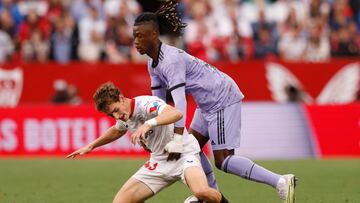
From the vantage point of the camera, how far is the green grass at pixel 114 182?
11938 millimetres

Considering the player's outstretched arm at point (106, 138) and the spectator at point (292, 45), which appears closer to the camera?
the player's outstretched arm at point (106, 138)

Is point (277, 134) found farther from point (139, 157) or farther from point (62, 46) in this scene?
point (62, 46)

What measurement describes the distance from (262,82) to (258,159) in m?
3.35

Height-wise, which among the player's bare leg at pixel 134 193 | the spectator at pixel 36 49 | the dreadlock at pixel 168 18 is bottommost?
the player's bare leg at pixel 134 193

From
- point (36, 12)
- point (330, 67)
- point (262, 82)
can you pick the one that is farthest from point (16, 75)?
point (330, 67)

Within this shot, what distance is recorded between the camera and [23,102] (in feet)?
69.4

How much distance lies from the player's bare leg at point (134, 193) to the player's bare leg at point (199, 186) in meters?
0.47

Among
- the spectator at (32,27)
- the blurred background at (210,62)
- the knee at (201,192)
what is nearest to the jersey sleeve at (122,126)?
the knee at (201,192)

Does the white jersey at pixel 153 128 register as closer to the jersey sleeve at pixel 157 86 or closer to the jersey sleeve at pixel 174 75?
the jersey sleeve at pixel 174 75

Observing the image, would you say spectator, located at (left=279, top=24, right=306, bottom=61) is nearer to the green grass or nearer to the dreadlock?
the green grass

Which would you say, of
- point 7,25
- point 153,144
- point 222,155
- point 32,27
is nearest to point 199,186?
point 153,144

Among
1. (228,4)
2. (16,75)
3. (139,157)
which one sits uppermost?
(228,4)

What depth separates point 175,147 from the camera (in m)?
9.17

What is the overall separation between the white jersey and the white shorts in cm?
7
